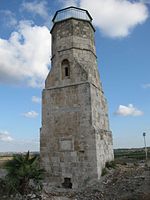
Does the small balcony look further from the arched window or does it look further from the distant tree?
the distant tree

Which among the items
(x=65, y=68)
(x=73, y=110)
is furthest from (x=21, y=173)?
(x=65, y=68)

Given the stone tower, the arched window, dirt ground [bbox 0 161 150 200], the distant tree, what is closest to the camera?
the distant tree

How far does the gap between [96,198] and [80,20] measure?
10.7 m

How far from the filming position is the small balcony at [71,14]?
14627mm

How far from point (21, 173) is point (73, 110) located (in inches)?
199

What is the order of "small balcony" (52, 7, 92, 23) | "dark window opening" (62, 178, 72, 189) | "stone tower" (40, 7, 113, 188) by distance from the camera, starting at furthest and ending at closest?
"small balcony" (52, 7, 92, 23) → "dark window opening" (62, 178, 72, 189) → "stone tower" (40, 7, 113, 188)

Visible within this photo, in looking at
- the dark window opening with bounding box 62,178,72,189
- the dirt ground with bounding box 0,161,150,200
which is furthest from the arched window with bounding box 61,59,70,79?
the dirt ground with bounding box 0,161,150,200

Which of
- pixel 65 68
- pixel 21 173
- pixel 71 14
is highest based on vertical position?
pixel 71 14

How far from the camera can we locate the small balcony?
14.6 metres

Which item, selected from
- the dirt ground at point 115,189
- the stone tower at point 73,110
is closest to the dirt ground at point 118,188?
the dirt ground at point 115,189

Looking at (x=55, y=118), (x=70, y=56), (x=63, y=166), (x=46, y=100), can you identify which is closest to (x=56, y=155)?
(x=63, y=166)

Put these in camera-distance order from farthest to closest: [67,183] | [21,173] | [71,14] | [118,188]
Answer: [71,14], [67,183], [118,188], [21,173]

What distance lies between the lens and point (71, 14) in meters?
14.6

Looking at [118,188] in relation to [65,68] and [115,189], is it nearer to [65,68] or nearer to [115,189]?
[115,189]
